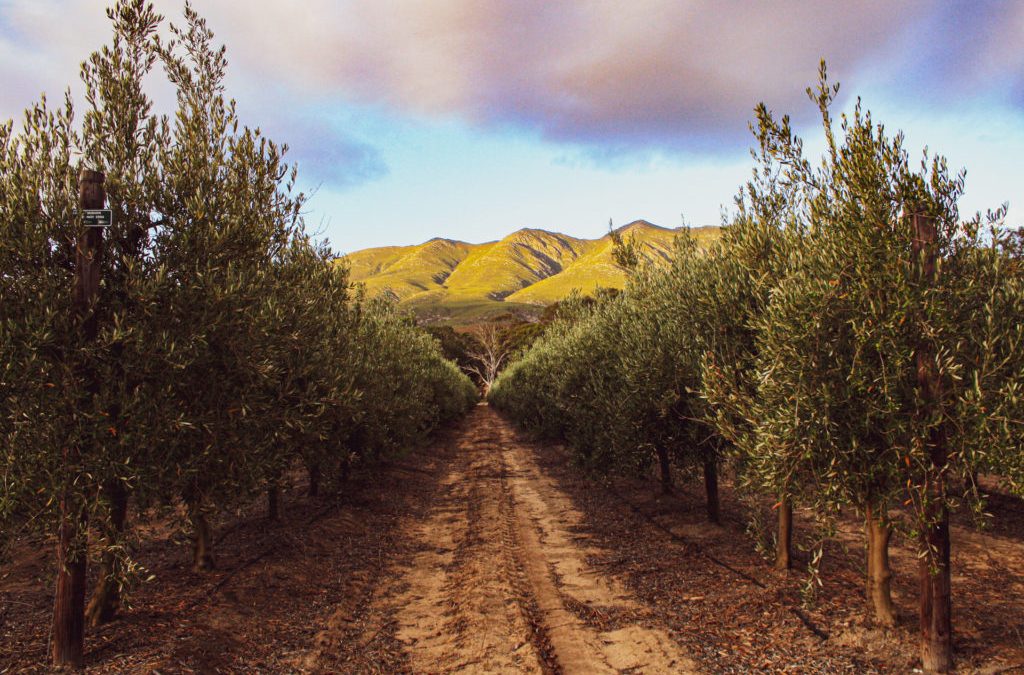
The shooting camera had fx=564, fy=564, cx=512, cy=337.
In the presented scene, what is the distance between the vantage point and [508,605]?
12828mm

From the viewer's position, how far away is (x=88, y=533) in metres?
8.82

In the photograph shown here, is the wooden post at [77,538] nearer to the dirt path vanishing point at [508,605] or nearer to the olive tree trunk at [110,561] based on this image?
the olive tree trunk at [110,561]

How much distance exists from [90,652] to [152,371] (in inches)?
200

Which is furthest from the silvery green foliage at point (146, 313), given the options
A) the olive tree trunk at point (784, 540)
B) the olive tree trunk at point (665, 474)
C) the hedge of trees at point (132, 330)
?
the olive tree trunk at point (665, 474)

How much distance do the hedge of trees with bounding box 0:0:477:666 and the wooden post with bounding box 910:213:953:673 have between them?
11.3m

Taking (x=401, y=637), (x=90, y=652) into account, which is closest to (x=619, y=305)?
(x=401, y=637)

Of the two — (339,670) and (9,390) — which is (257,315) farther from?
(339,670)

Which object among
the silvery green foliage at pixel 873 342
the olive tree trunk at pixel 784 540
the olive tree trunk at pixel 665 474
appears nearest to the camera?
the silvery green foliage at pixel 873 342

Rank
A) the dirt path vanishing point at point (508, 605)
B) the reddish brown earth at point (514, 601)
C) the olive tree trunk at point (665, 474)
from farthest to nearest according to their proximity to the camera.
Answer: the olive tree trunk at point (665, 474)
the dirt path vanishing point at point (508, 605)
the reddish brown earth at point (514, 601)

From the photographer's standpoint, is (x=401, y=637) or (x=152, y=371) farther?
(x=401, y=637)

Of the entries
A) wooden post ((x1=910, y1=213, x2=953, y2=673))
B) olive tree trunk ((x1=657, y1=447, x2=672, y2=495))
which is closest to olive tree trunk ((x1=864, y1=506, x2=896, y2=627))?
wooden post ((x1=910, y1=213, x2=953, y2=673))

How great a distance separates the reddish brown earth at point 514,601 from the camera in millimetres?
10078

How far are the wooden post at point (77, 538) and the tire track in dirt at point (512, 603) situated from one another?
17.3 feet

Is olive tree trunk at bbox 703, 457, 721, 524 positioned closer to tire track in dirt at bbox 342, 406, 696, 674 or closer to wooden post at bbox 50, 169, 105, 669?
tire track in dirt at bbox 342, 406, 696, 674
